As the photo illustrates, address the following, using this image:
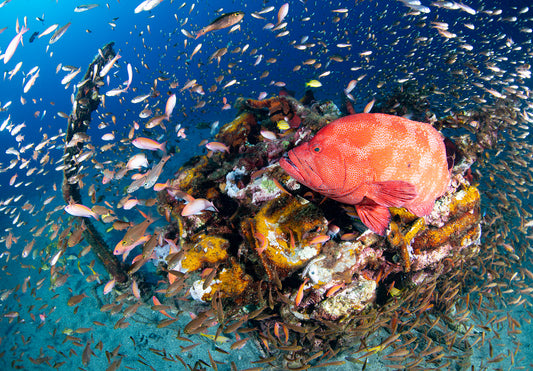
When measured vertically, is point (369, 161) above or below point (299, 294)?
above

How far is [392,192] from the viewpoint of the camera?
→ 224cm

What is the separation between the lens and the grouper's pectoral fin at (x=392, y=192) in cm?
212

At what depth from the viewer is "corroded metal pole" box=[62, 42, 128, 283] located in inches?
248

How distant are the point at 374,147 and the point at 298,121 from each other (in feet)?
10.1

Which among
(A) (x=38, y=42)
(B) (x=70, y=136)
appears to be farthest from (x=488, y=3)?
(A) (x=38, y=42)

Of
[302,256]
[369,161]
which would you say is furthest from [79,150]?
[369,161]

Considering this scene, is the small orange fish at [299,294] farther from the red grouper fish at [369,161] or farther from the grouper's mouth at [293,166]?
the grouper's mouth at [293,166]

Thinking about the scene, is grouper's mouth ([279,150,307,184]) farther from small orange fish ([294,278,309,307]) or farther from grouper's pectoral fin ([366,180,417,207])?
small orange fish ([294,278,309,307])

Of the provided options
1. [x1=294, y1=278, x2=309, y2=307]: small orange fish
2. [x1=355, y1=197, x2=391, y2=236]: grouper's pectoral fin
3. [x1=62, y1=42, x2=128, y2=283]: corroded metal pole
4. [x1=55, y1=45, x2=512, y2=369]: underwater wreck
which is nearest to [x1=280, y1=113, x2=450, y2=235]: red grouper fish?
[x1=355, y1=197, x2=391, y2=236]: grouper's pectoral fin

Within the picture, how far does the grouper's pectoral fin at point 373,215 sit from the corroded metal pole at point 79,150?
677 centimetres

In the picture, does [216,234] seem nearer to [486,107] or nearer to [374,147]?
[374,147]

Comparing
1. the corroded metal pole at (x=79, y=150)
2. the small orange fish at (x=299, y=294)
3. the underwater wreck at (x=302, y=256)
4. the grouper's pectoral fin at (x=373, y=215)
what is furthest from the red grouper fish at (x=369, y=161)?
the corroded metal pole at (x=79, y=150)

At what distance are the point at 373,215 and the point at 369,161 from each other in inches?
23.8

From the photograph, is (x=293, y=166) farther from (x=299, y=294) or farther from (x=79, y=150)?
(x=79, y=150)
